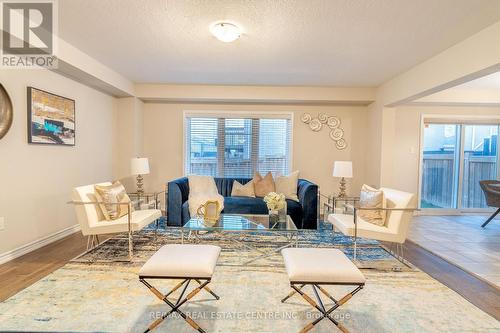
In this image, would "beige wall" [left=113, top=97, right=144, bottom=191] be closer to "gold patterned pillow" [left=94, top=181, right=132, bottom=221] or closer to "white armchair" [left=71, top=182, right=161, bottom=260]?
"gold patterned pillow" [left=94, top=181, right=132, bottom=221]

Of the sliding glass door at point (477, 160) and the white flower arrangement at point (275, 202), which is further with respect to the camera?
the sliding glass door at point (477, 160)

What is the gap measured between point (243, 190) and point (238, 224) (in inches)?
63.4

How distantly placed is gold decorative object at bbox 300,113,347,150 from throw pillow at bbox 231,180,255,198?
1.73m

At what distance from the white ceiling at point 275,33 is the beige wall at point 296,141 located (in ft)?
3.96

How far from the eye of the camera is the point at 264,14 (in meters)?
2.42

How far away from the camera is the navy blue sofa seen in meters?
4.09

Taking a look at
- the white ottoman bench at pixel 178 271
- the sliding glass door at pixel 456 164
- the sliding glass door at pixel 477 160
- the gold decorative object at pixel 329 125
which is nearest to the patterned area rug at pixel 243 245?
the white ottoman bench at pixel 178 271

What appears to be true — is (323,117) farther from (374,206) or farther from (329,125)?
(374,206)

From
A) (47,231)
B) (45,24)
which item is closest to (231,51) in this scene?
(45,24)

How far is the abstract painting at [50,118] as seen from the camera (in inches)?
125

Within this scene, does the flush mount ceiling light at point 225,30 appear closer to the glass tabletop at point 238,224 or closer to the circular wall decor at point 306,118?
the glass tabletop at point 238,224

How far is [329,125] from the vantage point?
211 inches

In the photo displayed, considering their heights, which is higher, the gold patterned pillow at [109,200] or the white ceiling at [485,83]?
the white ceiling at [485,83]

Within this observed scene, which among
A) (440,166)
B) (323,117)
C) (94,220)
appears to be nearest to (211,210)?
(94,220)
